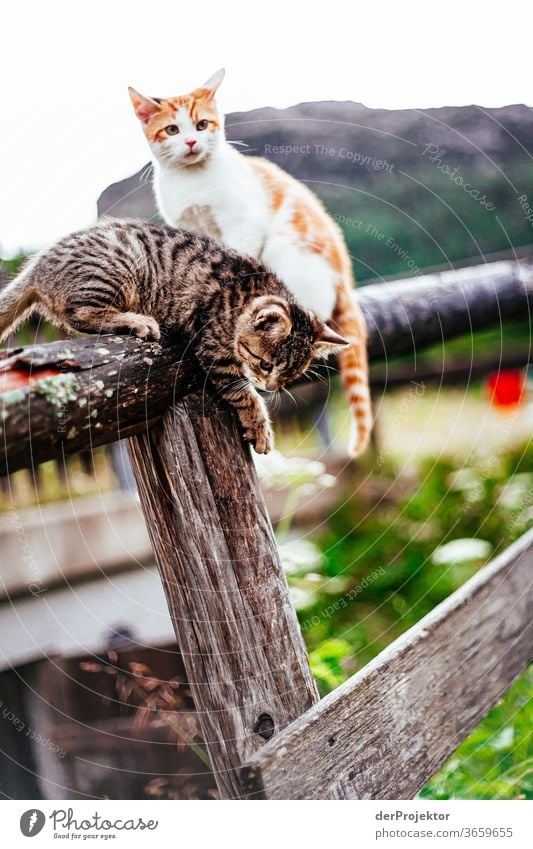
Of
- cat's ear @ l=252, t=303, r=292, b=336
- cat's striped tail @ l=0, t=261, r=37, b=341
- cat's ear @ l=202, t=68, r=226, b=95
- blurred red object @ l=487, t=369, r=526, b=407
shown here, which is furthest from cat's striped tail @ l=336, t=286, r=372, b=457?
cat's striped tail @ l=0, t=261, r=37, b=341

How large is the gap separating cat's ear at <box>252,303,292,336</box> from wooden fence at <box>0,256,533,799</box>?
0.18 m

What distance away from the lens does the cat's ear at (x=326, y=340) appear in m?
1.15

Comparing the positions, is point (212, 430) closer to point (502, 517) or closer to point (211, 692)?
point (211, 692)

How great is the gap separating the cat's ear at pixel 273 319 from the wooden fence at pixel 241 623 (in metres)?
0.18

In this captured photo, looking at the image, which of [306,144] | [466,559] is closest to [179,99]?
[306,144]

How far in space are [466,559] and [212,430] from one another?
0.72 meters

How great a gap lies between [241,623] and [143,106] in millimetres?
807

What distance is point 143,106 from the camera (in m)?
1.11

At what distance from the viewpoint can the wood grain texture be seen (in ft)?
3.13

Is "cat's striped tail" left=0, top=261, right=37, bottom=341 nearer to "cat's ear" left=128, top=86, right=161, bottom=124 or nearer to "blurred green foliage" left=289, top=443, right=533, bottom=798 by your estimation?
"cat's ear" left=128, top=86, right=161, bottom=124

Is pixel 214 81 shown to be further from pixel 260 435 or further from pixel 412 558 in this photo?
pixel 412 558

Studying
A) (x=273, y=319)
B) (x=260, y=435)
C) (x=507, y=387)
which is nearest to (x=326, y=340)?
(x=273, y=319)

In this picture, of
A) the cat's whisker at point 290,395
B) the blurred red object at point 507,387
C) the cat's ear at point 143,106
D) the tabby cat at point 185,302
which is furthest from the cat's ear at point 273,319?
the blurred red object at point 507,387

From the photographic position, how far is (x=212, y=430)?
978 mm
